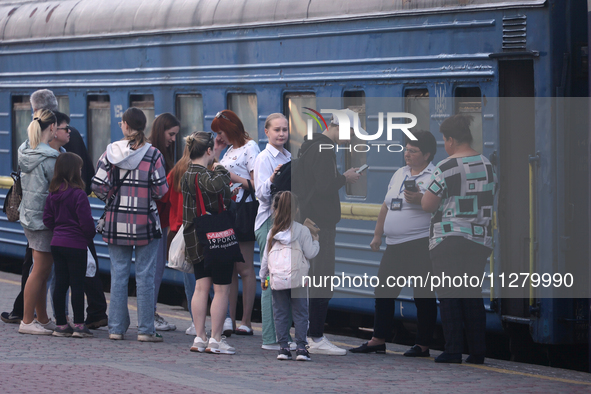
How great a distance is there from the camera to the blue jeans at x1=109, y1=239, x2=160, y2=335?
7.86 meters

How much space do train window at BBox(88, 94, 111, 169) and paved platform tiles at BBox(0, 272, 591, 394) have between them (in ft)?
12.3

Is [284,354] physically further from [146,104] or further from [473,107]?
[146,104]

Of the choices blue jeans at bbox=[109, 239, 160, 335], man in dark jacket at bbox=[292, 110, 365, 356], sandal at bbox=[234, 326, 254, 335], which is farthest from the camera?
sandal at bbox=[234, 326, 254, 335]

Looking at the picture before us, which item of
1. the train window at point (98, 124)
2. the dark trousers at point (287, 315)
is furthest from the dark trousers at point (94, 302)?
the train window at point (98, 124)

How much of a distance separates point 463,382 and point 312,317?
1.44m

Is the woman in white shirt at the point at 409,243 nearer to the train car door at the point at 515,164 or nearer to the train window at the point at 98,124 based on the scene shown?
the train car door at the point at 515,164

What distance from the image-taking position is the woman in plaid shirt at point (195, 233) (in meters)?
7.38

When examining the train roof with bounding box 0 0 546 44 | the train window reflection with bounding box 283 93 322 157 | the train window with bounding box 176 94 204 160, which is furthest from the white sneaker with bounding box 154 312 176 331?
the train roof with bounding box 0 0 546 44

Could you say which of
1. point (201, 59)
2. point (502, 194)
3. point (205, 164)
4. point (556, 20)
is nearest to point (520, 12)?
point (556, 20)

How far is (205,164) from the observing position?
24.6 ft

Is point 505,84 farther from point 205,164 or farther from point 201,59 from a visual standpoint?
point 201,59

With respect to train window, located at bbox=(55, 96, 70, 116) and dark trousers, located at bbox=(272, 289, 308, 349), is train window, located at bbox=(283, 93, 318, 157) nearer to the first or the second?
dark trousers, located at bbox=(272, 289, 308, 349)

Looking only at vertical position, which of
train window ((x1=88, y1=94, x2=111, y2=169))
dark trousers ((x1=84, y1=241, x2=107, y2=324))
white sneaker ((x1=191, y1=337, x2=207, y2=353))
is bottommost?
white sneaker ((x1=191, y1=337, x2=207, y2=353))

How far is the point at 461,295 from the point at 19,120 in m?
7.34
